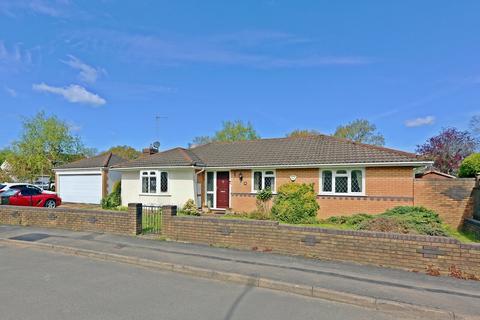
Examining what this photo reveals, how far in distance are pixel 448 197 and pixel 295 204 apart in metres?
5.84

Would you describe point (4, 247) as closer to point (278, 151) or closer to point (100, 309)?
point (100, 309)

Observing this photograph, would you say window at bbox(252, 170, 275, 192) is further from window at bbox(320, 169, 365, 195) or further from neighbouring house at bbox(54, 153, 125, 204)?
neighbouring house at bbox(54, 153, 125, 204)

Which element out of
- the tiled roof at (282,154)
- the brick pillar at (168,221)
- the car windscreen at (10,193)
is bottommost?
the brick pillar at (168,221)

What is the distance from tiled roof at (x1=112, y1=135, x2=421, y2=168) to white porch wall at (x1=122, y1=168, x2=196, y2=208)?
2.02ft

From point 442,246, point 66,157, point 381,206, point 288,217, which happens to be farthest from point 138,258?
point 66,157

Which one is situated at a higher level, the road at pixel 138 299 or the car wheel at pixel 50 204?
the car wheel at pixel 50 204

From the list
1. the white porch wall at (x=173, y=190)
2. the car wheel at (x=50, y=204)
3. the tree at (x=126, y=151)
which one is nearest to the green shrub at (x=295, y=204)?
the white porch wall at (x=173, y=190)

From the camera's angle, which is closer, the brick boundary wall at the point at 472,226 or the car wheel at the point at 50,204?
the brick boundary wall at the point at 472,226

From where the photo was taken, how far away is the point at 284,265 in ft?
21.9

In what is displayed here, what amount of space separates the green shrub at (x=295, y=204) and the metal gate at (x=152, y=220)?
215 inches

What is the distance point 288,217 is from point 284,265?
279 inches

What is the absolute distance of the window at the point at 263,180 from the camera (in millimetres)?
15758

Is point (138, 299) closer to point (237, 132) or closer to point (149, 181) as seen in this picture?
point (149, 181)

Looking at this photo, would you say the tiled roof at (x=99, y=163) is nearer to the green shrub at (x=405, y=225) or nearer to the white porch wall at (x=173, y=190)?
the white porch wall at (x=173, y=190)
